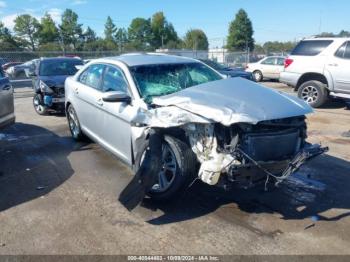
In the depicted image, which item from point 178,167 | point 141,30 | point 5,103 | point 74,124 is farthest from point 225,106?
point 141,30

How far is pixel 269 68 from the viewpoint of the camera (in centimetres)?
1948

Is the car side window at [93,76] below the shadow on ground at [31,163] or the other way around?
the other way around

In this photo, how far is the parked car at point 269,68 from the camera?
19.3 m

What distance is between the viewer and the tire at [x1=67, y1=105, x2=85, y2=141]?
668cm

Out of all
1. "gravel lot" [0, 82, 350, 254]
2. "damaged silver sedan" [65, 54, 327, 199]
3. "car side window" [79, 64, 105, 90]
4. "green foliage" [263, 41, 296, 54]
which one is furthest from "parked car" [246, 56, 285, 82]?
"green foliage" [263, 41, 296, 54]

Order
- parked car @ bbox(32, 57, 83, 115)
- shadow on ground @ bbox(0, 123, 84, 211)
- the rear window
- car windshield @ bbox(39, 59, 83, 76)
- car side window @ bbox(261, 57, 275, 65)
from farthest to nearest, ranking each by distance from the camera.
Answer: car side window @ bbox(261, 57, 275, 65), car windshield @ bbox(39, 59, 83, 76), the rear window, parked car @ bbox(32, 57, 83, 115), shadow on ground @ bbox(0, 123, 84, 211)

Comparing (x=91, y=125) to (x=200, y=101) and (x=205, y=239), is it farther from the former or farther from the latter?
(x=205, y=239)

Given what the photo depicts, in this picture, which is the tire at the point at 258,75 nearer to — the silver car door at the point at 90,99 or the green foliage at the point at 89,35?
the silver car door at the point at 90,99

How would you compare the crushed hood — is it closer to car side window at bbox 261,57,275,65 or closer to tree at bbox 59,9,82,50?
car side window at bbox 261,57,275,65

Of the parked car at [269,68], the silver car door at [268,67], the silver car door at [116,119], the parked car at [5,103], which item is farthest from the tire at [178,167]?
the silver car door at [268,67]

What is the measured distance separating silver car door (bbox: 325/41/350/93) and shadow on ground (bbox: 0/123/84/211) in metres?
7.20

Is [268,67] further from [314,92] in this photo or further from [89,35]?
[89,35]

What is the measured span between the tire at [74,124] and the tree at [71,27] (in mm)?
82322

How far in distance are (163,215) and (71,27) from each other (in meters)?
89.5
